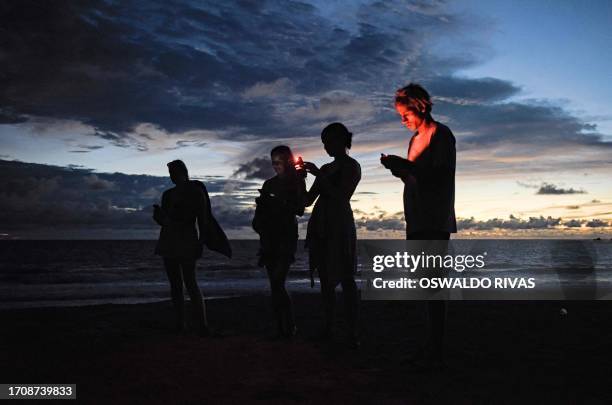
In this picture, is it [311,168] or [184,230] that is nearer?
[311,168]

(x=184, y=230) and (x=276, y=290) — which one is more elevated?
(x=184, y=230)

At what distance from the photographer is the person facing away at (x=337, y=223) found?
15.6ft

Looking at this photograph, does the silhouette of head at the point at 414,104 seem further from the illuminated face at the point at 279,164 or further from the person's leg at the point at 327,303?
the person's leg at the point at 327,303

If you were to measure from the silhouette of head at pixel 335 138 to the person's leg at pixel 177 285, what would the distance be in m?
2.22

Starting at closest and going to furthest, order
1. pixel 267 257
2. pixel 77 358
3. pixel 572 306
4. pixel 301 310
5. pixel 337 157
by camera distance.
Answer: pixel 77 358
pixel 337 157
pixel 267 257
pixel 301 310
pixel 572 306

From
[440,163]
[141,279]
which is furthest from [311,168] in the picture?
[141,279]

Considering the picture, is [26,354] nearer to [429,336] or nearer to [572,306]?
[429,336]

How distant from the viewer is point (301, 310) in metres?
8.82

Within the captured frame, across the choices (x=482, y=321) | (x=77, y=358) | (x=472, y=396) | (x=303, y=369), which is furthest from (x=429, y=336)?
(x=482, y=321)

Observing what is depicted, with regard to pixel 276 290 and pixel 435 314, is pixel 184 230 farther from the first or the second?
pixel 435 314

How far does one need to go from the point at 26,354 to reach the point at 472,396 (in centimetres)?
413

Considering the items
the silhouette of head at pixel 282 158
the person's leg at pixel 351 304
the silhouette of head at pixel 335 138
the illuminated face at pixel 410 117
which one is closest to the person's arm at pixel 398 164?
the illuminated face at pixel 410 117

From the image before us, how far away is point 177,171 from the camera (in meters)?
5.64

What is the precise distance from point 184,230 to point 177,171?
0.70 m
